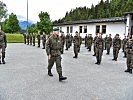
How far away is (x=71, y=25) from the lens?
49.7m

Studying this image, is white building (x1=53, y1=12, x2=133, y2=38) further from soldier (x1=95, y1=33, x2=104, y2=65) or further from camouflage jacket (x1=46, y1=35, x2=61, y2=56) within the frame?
camouflage jacket (x1=46, y1=35, x2=61, y2=56)

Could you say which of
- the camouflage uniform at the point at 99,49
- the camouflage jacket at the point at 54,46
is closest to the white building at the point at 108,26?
the camouflage uniform at the point at 99,49

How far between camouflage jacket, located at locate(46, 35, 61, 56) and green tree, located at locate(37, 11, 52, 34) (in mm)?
53390

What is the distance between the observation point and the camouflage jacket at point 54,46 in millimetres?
9273

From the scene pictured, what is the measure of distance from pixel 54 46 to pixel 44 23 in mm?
55800

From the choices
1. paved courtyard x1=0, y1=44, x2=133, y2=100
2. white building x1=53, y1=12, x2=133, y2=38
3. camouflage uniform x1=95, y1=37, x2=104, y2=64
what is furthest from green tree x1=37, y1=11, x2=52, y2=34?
paved courtyard x1=0, y1=44, x2=133, y2=100

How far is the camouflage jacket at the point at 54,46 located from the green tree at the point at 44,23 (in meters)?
53.4

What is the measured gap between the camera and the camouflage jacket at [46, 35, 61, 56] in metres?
9.27

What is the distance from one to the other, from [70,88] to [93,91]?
0.74 metres

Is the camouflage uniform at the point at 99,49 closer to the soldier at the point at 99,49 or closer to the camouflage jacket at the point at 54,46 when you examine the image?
the soldier at the point at 99,49

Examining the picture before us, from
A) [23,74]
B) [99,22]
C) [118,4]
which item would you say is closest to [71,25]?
[99,22]

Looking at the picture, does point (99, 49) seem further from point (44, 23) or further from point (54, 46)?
point (44, 23)

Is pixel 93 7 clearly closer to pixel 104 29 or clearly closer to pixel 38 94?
pixel 104 29

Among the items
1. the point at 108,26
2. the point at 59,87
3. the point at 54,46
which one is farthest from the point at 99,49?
the point at 108,26
